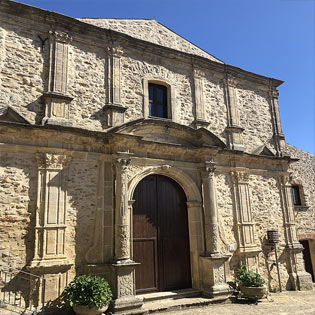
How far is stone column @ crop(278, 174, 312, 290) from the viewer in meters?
10.3

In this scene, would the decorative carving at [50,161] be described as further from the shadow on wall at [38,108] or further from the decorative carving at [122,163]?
the decorative carving at [122,163]

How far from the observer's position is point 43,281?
6.34 m

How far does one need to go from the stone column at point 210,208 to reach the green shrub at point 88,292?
3411 mm

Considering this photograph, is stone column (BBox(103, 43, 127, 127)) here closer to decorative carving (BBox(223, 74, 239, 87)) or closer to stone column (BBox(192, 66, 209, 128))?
stone column (BBox(192, 66, 209, 128))

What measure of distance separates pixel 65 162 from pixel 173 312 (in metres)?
4.60

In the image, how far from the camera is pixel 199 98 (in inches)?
408

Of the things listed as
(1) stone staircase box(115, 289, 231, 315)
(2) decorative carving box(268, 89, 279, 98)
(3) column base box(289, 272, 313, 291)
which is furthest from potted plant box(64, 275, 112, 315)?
(2) decorative carving box(268, 89, 279, 98)

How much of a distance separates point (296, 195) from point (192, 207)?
5844 millimetres

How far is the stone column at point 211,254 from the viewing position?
8.31 m

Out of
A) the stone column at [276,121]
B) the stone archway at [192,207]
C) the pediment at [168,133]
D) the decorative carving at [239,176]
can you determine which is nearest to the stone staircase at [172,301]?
the stone archway at [192,207]

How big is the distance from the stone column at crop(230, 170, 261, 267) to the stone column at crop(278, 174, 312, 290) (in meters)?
1.67

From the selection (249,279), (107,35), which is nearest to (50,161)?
(107,35)

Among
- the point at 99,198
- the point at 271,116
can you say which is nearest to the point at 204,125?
the point at 271,116

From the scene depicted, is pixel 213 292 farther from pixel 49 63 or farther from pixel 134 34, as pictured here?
pixel 134 34
